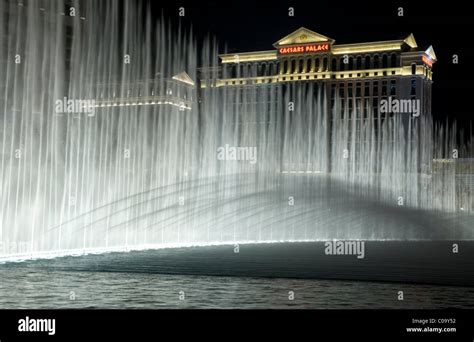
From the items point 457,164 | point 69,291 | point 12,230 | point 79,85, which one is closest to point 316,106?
point 457,164

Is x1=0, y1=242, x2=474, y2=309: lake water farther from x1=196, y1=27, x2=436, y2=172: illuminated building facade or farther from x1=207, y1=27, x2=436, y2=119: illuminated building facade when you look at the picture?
x1=207, y1=27, x2=436, y2=119: illuminated building facade

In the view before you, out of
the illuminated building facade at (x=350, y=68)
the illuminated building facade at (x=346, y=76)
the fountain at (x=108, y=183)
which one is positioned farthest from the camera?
the illuminated building facade at (x=350, y=68)

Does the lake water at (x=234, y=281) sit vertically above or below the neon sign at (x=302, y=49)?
below

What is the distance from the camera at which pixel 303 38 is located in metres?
87.4

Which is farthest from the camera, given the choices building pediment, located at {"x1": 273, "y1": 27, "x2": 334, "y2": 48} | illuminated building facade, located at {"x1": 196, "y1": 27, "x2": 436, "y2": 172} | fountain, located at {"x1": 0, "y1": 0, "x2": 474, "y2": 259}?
building pediment, located at {"x1": 273, "y1": 27, "x2": 334, "y2": 48}

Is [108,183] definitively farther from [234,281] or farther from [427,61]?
[427,61]

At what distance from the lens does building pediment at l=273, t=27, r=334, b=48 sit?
3396 inches

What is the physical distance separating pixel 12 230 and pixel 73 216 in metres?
2.60

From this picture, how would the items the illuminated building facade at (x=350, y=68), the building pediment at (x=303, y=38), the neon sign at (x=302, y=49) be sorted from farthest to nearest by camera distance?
1. the neon sign at (x=302, y=49)
2. the building pediment at (x=303, y=38)
3. the illuminated building facade at (x=350, y=68)

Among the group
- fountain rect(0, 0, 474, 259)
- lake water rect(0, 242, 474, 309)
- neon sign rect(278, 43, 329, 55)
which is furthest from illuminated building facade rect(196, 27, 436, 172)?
lake water rect(0, 242, 474, 309)

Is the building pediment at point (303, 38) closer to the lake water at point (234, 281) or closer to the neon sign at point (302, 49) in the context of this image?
the neon sign at point (302, 49)

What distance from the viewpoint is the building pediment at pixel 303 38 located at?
8625cm

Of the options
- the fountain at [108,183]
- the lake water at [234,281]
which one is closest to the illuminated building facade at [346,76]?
the fountain at [108,183]
